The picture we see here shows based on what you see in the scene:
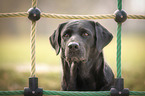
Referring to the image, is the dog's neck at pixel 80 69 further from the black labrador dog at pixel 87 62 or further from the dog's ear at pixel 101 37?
the dog's ear at pixel 101 37

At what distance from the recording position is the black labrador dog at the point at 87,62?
2.00 m

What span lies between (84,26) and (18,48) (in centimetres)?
422

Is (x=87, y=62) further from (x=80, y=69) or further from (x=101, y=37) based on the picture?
(x=101, y=37)

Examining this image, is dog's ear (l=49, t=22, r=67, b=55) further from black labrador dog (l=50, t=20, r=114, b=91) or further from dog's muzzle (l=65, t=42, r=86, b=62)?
dog's muzzle (l=65, t=42, r=86, b=62)

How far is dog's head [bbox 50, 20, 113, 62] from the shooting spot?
1877 millimetres

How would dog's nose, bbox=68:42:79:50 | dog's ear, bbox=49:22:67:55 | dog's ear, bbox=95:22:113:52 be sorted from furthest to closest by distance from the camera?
1. dog's ear, bbox=49:22:67:55
2. dog's ear, bbox=95:22:113:52
3. dog's nose, bbox=68:42:79:50

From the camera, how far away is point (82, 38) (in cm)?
199

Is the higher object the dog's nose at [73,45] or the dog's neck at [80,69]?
the dog's nose at [73,45]

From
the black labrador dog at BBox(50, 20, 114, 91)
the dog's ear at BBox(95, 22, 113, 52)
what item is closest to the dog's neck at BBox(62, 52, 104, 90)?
the black labrador dog at BBox(50, 20, 114, 91)

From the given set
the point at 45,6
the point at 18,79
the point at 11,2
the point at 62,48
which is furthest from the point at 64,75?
the point at 11,2

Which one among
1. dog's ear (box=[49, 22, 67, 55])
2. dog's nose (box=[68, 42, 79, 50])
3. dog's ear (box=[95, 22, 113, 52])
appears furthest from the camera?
dog's ear (box=[49, 22, 67, 55])

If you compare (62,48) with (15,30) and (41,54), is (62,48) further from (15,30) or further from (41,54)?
(15,30)

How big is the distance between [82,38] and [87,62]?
25cm

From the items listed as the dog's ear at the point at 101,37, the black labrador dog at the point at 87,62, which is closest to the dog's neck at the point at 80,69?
the black labrador dog at the point at 87,62
